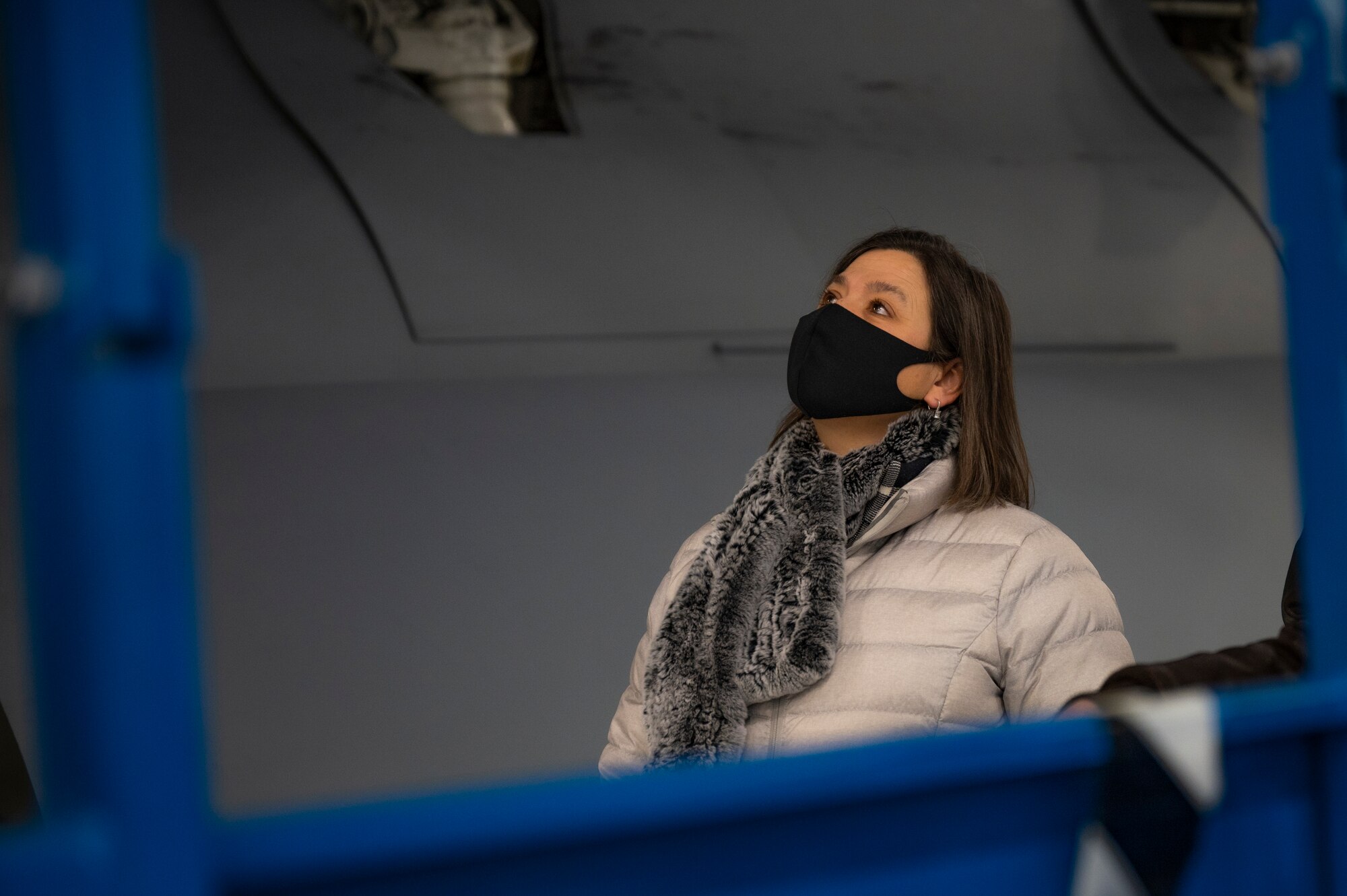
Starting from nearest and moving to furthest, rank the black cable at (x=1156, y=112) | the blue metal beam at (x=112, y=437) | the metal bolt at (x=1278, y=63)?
the blue metal beam at (x=112, y=437), the metal bolt at (x=1278, y=63), the black cable at (x=1156, y=112)

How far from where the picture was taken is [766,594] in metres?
1.70

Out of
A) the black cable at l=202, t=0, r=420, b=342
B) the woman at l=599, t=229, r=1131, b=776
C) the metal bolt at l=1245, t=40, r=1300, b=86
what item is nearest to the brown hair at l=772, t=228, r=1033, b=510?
the woman at l=599, t=229, r=1131, b=776

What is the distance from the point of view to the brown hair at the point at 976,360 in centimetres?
176

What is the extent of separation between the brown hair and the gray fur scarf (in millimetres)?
40

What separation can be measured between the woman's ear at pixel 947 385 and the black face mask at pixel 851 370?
0.02 m

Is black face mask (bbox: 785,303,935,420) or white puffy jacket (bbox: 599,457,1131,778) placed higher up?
black face mask (bbox: 785,303,935,420)

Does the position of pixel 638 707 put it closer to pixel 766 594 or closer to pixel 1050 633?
pixel 766 594

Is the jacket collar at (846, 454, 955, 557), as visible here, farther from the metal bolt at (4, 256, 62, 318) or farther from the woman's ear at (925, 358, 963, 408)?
the metal bolt at (4, 256, 62, 318)

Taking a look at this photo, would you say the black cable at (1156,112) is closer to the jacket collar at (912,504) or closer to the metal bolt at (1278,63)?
the jacket collar at (912,504)

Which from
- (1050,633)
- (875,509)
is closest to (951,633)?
(1050,633)

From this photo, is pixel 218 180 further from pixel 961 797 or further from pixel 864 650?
pixel 961 797

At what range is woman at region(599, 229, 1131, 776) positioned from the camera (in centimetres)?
156

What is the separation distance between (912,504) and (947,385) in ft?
0.85

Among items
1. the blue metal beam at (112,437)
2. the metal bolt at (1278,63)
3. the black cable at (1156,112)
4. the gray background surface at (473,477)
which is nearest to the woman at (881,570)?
the metal bolt at (1278,63)
